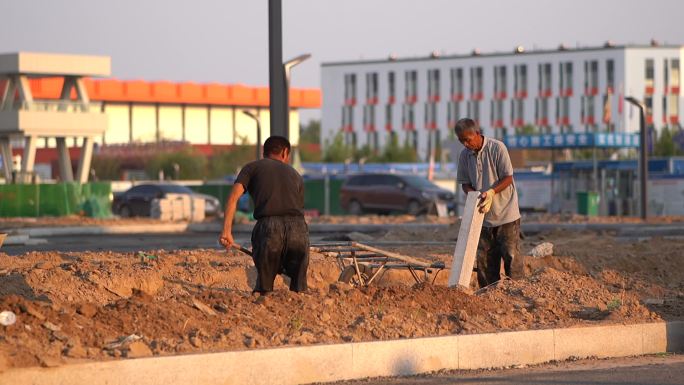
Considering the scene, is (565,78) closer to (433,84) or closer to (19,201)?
(433,84)

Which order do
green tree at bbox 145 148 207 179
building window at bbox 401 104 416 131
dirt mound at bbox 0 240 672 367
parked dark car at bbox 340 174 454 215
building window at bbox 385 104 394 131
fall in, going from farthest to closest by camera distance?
building window at bbox 385 104 394 131
building window at bbox 401 104 416 131
green tree at bbox 145 148 207 179
parked dark car at bbox 340 174 454 215
dirt mound at bbox 0 240 672 367

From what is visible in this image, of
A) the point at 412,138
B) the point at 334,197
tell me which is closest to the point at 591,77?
the point at 412,138

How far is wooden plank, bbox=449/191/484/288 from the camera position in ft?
39.6

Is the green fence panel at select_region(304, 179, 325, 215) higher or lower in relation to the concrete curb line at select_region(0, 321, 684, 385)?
lower

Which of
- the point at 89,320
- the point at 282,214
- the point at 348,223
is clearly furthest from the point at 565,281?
the point at 348,223

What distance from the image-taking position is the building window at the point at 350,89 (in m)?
133

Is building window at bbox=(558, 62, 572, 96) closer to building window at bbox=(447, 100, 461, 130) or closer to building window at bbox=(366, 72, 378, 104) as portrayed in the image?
building window at bbox=(447, 100, 461, 130)

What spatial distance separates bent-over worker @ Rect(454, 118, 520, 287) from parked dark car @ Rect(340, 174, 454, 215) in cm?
3325

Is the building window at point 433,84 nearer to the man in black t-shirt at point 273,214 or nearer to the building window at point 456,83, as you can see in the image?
the building window at point 456,83

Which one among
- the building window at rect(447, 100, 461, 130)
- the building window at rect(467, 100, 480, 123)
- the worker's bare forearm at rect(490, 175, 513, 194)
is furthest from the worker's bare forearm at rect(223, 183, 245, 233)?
the building window at rect(447, 100, 461, 130)

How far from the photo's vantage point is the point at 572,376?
9.55m

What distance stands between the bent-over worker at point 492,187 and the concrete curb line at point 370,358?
1814 mm

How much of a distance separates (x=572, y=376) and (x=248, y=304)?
245cm

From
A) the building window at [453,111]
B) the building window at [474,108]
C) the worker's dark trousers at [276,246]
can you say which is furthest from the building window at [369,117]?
the worker's dark trousers at [276,246]
